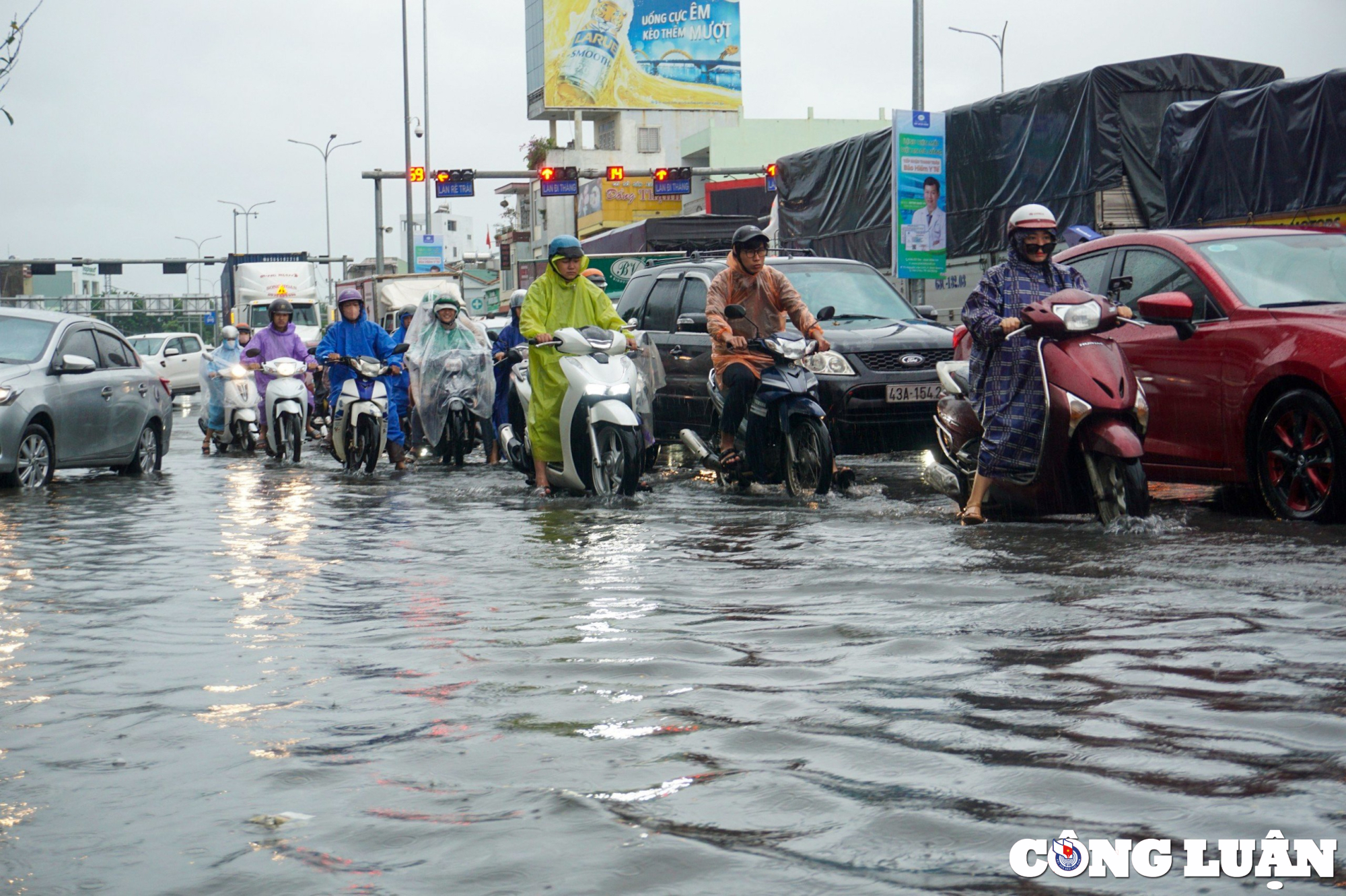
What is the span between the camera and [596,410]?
11398 millimetres

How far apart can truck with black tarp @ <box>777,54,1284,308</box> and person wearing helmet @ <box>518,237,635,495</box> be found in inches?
288

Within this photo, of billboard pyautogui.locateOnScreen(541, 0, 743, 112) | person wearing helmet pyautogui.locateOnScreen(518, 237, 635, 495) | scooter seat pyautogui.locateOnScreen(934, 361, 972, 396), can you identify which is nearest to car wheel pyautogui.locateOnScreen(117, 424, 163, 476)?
person wearing helmet pyautogui.locateOnScreen(518, 237, 635, 495)

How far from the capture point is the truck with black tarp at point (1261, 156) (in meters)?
14.2

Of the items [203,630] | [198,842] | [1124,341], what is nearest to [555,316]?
[1124,341]

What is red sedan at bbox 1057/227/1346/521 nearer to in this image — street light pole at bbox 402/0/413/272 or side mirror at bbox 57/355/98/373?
side mirror at bbox 57/355/98/373

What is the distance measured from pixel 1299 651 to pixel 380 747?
2.78 metres

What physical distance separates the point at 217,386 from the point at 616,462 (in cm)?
1139

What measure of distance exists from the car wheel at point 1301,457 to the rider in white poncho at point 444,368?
9.66 m

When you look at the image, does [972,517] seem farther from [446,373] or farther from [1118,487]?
[446,373]

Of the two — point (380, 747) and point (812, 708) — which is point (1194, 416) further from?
point (380, 747)

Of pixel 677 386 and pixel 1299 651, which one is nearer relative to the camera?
pixel 1299 651

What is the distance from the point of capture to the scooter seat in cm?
952

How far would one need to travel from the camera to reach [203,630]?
6125mm
